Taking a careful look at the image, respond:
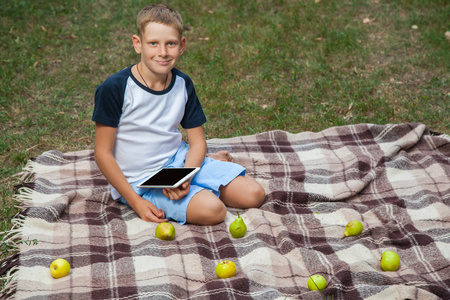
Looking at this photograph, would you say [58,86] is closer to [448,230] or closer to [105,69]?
[105,69]

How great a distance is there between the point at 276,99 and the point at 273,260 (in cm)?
299

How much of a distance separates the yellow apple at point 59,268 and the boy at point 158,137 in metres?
0.74

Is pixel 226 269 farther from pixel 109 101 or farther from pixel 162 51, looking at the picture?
pixel 162 51

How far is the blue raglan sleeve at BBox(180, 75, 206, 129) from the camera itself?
A: 13.8ft

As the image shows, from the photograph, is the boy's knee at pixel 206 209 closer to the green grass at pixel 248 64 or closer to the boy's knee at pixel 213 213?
the boy's knee at pixel 213 213

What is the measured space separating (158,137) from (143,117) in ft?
0.66

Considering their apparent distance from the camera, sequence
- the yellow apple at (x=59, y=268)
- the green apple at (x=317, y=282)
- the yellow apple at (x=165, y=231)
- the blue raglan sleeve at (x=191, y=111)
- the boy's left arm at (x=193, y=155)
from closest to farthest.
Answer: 1. the green apple at (x=317, y=282)
2. the yellow apple at (x=59, y=268)
3. the yellow apple at (x=165, y=231)
4. the boy's left arm at (x=193, y=155)
5. the blue raglan sleeve at (x=191, y=111)

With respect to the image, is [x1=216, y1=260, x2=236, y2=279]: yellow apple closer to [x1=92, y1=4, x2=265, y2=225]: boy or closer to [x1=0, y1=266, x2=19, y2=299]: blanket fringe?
[x1=92, y1=4, x2=265, y2=225]: boy

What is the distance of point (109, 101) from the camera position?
3781mm

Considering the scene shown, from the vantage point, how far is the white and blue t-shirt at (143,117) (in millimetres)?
3805

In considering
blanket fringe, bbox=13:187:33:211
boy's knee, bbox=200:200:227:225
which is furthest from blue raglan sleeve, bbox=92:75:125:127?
blanket fringe, bbox=13:187:33:211

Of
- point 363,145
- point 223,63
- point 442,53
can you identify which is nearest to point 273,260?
point 363,145

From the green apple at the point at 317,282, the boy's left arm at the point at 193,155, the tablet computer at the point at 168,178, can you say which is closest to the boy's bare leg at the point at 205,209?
the boy's left arm at the point at 193,155

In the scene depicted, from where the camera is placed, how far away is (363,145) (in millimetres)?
5312
